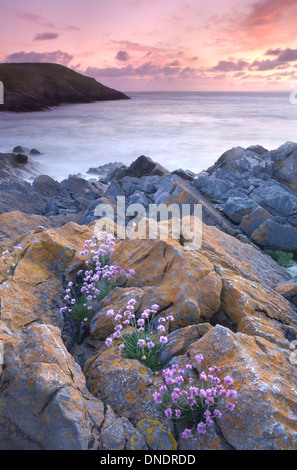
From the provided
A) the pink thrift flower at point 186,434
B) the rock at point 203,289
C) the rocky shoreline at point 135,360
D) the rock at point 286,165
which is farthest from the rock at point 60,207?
the pink thrift flower at point 186,434

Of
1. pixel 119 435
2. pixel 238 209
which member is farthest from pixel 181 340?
pixel 238 209

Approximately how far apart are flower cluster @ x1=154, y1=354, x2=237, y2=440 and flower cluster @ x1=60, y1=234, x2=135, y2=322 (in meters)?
2.28

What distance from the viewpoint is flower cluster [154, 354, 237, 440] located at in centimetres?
346

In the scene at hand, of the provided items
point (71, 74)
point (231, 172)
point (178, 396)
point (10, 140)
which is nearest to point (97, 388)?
point (178, 396)

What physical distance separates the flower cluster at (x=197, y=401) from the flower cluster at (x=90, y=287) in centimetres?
228

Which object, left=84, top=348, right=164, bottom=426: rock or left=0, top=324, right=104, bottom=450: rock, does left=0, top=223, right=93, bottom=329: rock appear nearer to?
left=0, top=324, right=104, bottom=450: rock

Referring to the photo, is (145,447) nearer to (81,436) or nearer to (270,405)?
(81,436)

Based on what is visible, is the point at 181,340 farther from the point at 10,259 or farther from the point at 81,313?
the point at 10,259

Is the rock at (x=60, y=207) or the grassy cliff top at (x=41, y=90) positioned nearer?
the rock at (x=60, y=207)

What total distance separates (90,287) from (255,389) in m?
3.36

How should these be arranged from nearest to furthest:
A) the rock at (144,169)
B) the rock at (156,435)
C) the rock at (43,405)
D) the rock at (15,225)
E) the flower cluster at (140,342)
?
1. the rock at (43,405)
2. the rock at (156,435)
3. the flower cluster at (140,342)
4. the rock at (15,225)
5. the rock at (144,169)

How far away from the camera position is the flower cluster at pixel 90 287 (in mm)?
5785

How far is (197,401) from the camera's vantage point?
3.72 meters

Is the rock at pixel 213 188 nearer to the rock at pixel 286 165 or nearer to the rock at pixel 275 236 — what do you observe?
the rock at pixel 286 165
